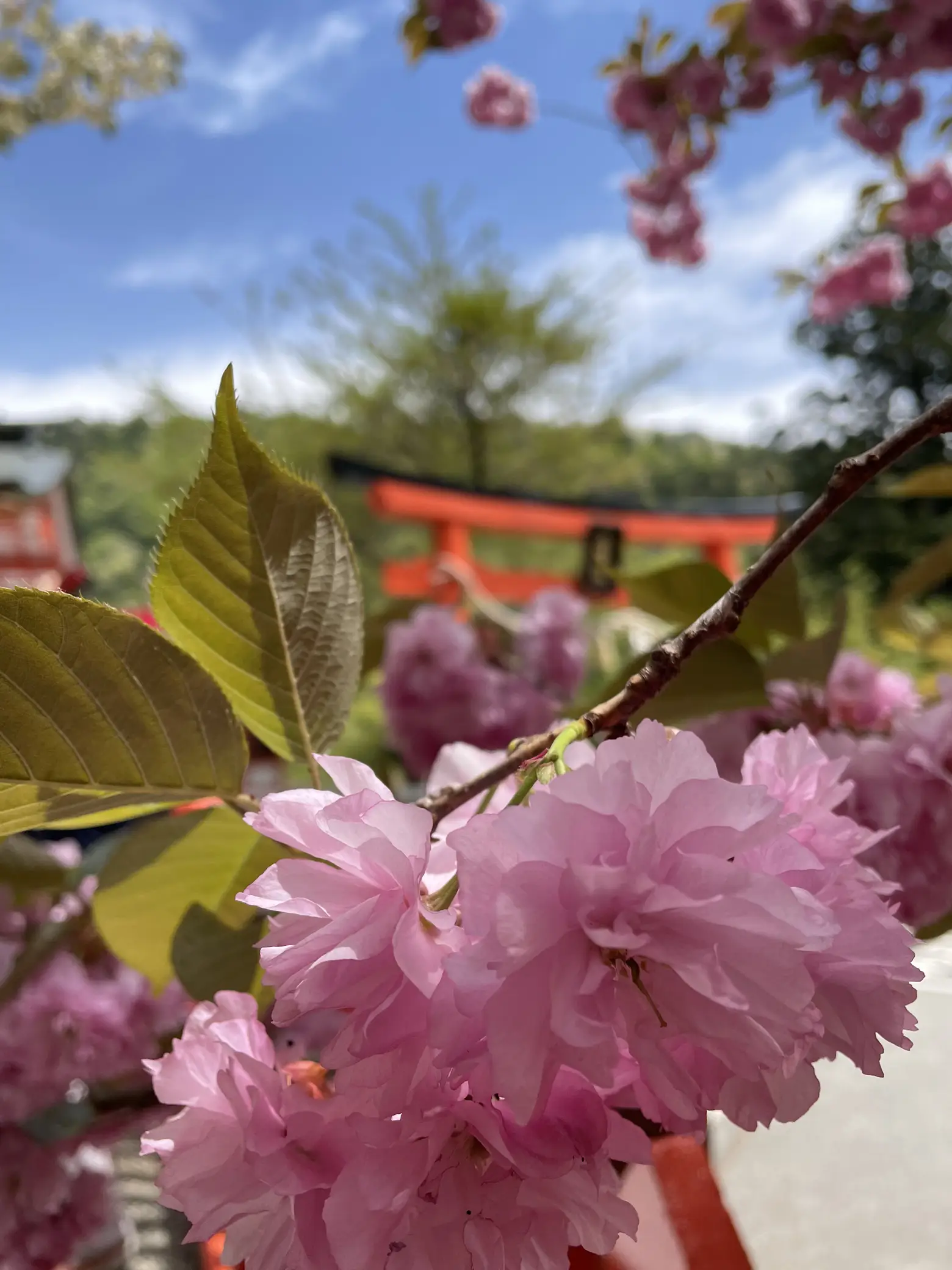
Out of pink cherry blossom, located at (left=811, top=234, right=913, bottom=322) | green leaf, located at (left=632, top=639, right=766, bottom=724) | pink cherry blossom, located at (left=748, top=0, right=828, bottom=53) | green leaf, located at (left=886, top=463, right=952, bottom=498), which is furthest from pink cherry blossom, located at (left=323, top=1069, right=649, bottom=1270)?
pink cherry blossom, located at (left=811, top=234, right=913, bottom=322)

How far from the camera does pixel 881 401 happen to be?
786 cm

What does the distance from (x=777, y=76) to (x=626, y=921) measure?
1367 mm

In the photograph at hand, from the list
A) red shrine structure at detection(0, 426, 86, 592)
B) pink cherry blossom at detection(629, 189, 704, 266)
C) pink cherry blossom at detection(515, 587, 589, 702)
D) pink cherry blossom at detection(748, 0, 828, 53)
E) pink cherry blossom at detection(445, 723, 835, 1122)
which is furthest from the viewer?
red shrine structure at detection(0, 426, 86, 592)

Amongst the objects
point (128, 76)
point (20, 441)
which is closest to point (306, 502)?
point (128, 76)

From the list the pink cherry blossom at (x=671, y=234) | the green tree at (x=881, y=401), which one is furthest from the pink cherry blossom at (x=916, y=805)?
the green tree at (x=881, y=401)

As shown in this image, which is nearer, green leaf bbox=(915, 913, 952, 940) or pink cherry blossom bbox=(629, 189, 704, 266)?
green leaf bbox=(915, 913, 952, 940)

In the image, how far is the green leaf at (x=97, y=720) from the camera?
14 cm

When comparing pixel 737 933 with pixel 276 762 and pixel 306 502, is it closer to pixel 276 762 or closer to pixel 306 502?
pixel 306 502

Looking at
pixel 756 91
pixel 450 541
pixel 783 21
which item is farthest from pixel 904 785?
pixel 450 541

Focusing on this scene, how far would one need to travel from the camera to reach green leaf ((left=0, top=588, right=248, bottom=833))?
14cm

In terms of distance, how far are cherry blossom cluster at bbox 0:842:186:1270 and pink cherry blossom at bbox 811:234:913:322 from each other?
6.53ft

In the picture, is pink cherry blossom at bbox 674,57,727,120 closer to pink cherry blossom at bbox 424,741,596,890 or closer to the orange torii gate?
the orange torii gate

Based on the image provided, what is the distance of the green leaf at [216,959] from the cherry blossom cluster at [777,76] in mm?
1137

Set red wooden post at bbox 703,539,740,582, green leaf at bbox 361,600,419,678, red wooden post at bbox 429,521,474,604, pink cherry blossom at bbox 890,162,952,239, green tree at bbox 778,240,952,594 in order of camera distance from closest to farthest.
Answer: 1. green leaf at bbox 361,600,419,678
2. pink cherry blossom at bbox 890,162,952,239
3. red wooden post at bbox 429,521,474,604
4. red wooden post at bbox 703,539,740,582
5. green tree at bbox 778,240,952,594
